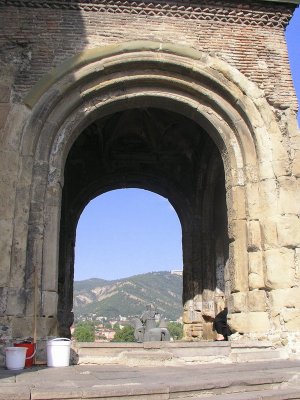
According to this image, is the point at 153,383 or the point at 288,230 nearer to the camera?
the point at 153,383

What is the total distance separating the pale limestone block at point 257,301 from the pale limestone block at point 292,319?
1.02ft

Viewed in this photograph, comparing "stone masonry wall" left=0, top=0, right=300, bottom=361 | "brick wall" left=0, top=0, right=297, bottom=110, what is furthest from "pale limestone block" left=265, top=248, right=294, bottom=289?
"brick wall" left=0, top=0, right=297, bottom=110

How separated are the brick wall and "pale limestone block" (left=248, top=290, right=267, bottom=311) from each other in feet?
9.76

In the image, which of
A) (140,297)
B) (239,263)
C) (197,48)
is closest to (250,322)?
(239,263)

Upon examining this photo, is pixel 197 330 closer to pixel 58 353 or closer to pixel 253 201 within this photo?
pixel 253 201

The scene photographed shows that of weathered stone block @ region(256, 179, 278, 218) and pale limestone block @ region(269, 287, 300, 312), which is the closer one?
pale limestone block @ region(269, 287, 300, 312)

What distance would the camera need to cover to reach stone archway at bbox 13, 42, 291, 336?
642cm

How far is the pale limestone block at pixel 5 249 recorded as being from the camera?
593 centimetres

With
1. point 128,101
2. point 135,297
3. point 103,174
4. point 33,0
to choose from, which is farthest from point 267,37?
point 135,297

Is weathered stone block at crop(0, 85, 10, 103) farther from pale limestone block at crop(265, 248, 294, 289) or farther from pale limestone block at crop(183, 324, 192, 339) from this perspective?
pale limestone block at crop(183, 324, 192, 339)

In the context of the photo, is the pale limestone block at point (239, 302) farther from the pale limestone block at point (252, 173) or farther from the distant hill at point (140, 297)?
the distant hill at point (140, 297)

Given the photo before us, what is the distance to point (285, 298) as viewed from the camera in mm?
6281

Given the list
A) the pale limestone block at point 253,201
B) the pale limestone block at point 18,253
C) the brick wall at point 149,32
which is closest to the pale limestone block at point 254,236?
the pale limestone block at point 253,201

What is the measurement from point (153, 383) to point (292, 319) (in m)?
3.12
